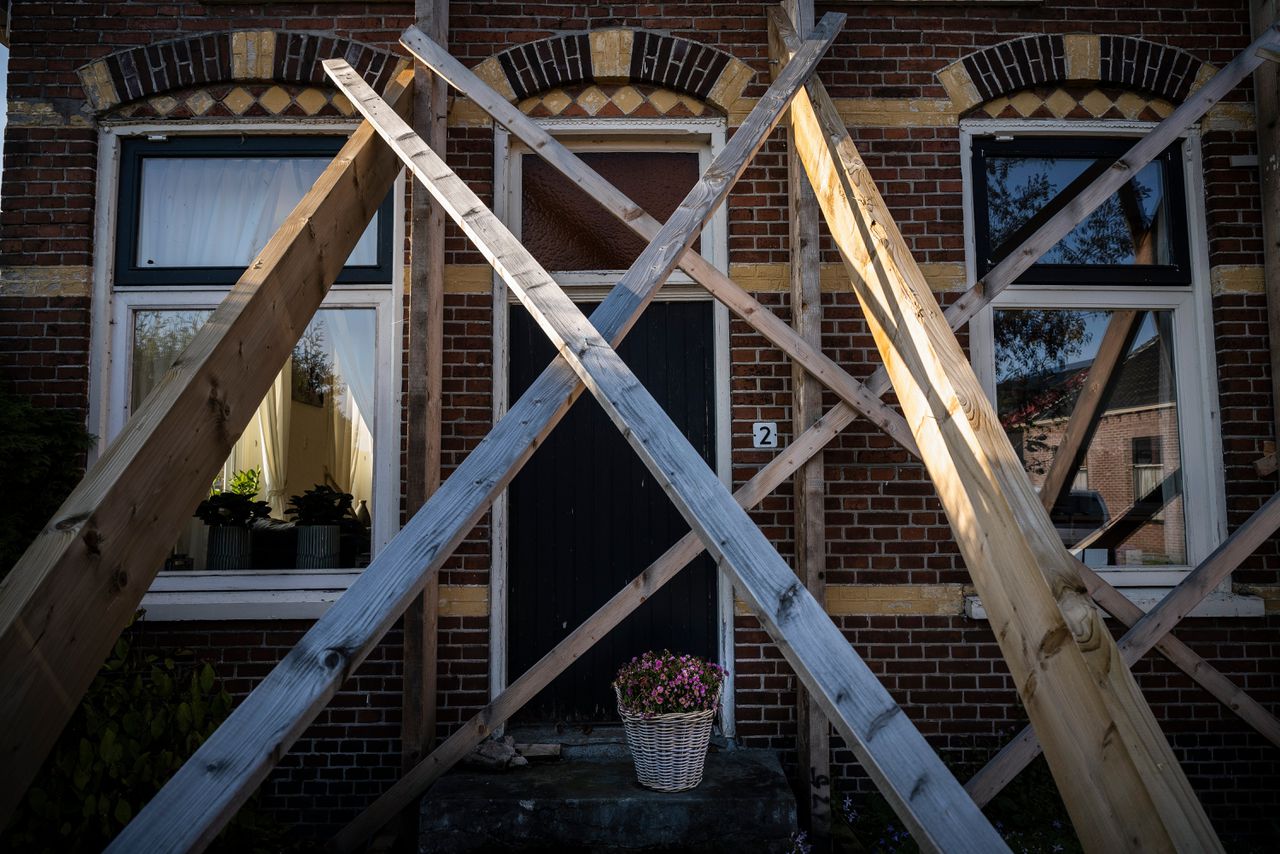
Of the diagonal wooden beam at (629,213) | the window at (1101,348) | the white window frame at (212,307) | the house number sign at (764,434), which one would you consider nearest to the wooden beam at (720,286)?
the diagonal wooden beam at (629,213)

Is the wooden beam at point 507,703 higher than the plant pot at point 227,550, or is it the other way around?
the plant pot at point 227,550

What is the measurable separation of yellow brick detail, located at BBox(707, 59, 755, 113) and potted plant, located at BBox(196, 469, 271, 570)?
3283mm

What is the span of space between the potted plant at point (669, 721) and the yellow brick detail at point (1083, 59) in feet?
12.4

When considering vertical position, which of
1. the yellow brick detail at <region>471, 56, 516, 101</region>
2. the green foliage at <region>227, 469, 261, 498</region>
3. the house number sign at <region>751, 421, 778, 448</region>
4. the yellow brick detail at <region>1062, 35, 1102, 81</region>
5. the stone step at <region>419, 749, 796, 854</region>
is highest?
the yellow brick detail at <region>1062, 35, 1102, 81</region>

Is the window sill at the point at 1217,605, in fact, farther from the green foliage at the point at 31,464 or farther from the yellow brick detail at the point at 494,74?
the green foliage at the point at 31,464

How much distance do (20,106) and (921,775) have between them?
17.3ft

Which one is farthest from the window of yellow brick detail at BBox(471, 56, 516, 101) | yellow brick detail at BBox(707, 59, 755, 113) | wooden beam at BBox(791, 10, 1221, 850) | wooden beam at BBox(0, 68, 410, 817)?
wooden beam at BBox(0, 68, 410, 817)

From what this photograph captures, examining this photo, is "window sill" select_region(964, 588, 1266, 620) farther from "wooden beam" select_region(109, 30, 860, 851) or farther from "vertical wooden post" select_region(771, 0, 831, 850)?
"wooden beam" select_region(109, 30, 860, 851)

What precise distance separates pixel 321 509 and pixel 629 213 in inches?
91.0

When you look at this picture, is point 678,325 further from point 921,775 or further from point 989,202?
point 921,775

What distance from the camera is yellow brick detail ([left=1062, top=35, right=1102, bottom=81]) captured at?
4449 millimetres

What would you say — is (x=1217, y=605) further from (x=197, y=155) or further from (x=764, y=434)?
(x=197, y=155)

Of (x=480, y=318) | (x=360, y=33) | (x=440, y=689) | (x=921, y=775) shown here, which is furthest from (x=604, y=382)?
(x=360, y=33)

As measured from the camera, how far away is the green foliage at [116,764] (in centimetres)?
272
